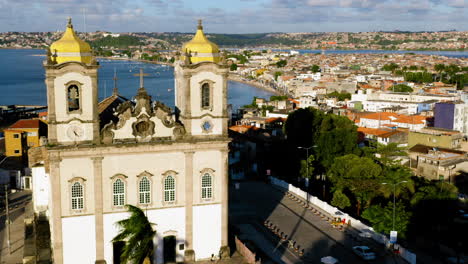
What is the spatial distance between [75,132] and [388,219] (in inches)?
650

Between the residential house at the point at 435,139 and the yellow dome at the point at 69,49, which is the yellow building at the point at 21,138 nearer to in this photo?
the yellow dome at the point at 69,49

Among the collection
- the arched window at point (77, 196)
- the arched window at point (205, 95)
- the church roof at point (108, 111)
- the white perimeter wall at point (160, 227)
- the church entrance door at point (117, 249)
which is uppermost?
the arched window at point (205, 95)

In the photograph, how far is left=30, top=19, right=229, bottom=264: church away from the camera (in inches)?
877

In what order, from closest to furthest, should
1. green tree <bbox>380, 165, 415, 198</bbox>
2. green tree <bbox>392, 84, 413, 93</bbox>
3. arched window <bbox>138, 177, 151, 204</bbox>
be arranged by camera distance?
arched window <bbox>138, 177, 151, 204</bbox> < green tree <bbox>380, 165, 415, 198</bbox> < green tree <bbox>392, 84, 413, 93</bbox>

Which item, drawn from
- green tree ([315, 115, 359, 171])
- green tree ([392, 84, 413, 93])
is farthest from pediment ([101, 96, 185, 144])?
green tree ([392, 84, 413, 93])

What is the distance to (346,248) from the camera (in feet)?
86.9

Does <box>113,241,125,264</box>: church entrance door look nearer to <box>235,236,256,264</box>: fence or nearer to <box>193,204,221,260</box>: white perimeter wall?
<box>193,204,221,260</box>: white perimeter wall

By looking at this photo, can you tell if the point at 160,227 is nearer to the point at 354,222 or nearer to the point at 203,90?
the point at 203,90

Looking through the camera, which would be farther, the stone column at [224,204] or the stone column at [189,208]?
the stone column at [224,204]

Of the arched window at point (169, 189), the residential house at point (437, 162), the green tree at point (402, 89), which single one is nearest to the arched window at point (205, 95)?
the arched window at point (169, 189)

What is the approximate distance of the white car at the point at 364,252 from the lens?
25.0 meters

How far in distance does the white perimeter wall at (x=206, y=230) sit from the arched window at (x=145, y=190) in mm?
2132

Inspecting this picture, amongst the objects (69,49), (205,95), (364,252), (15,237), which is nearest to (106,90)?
(15,237)

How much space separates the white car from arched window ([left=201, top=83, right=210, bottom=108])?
386 inches
